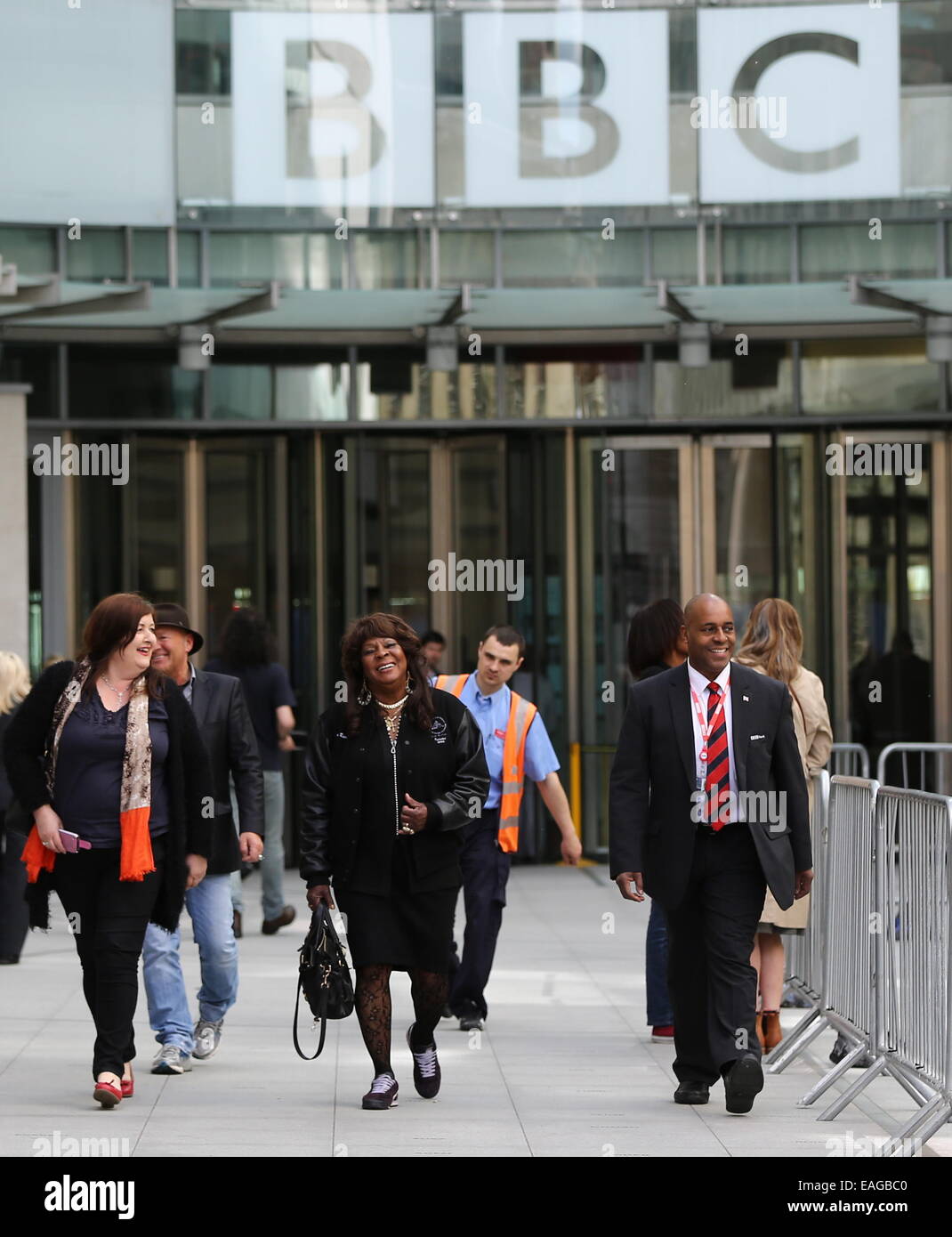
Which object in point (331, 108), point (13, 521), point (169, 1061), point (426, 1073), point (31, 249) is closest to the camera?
point (426, 1073)

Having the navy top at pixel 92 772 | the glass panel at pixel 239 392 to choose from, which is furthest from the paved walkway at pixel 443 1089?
the glass panel at pixel 239 392

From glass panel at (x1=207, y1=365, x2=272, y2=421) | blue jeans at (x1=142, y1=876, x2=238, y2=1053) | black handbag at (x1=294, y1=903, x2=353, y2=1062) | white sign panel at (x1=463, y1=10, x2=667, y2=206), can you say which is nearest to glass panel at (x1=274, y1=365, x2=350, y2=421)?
glass panel at (x1=207, y1=365, x2=272, y2=421)

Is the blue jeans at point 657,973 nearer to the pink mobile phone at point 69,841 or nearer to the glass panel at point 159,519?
the pink mobile phone at point 69,841

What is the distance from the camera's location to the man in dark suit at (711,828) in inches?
275

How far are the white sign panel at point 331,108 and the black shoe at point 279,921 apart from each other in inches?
241

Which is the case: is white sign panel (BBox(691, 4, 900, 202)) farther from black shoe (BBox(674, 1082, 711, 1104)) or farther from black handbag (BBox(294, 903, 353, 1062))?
black handbag (BBox(294, 903, 353, 1062))

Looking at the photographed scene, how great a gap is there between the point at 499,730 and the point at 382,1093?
7.67 feet

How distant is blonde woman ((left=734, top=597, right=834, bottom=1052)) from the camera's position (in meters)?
8.23

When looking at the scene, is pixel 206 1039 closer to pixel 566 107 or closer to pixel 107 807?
pixel 107 807

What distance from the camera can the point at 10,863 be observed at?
10703 mm

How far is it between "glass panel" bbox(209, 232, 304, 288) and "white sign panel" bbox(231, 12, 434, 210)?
1.02 feet

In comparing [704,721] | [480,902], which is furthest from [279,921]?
[704,721]

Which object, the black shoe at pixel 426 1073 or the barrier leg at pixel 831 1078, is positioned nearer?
the barrier leg at pixel 831 1078

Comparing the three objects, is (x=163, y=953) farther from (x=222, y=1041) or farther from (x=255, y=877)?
(x=255, y=877)
